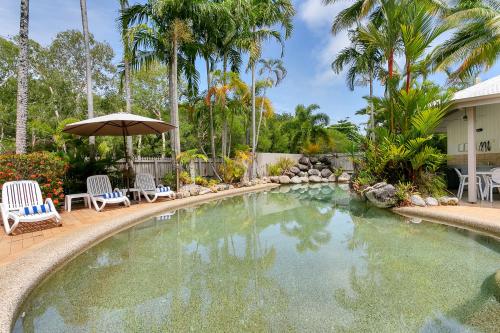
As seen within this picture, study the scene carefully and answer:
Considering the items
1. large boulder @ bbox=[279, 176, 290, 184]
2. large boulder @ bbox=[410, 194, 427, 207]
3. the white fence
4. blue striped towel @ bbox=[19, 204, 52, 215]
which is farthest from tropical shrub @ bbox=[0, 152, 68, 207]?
large boulder @ bbox=[279, 176, 290, 184]

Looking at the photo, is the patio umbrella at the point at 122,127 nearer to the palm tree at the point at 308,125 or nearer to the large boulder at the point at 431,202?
the large boulder at the point at 431,202

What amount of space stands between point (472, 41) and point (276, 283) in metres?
11.8

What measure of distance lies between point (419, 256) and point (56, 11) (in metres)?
20.8

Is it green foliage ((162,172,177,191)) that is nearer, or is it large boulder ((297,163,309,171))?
green foliage ((162,172,177,191))

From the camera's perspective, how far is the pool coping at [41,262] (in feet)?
8.70

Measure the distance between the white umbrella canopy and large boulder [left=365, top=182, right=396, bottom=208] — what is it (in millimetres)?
6432

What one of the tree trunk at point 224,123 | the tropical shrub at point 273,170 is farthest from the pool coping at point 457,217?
the tropical shrub at point 273,170

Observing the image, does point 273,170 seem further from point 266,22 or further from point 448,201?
point 448,201

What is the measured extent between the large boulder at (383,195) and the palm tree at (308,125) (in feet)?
43.9

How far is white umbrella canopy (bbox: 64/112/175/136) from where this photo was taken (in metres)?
7.68

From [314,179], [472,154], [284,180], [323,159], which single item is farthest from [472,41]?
[323,159]

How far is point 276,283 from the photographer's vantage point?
342cm

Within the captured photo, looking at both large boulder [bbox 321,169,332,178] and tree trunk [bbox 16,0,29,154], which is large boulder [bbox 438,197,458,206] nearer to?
tree trunk [bbox 16,0,29,154]

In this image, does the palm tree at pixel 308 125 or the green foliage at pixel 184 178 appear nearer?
the green foliage at pixel 184 178
